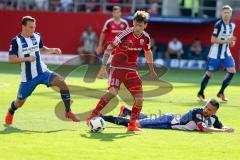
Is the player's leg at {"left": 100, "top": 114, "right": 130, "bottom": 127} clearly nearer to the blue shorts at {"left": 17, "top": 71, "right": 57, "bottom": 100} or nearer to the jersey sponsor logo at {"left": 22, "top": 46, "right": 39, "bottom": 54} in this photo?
the blue shorts at {"left": 17, "top": 71, "right": 57, "bottom": 100}

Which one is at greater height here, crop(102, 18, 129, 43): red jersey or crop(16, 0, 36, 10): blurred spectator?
crop(102, 18, 129, 43): red jersey

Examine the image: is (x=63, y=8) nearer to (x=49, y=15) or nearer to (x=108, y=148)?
(x=49, y=15)

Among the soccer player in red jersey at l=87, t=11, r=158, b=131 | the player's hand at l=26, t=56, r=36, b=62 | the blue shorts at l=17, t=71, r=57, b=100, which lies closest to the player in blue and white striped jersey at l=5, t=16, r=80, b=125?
the blue shorts at l=17, t=71, r=57, b=100

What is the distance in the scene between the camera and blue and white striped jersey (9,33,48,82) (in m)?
13.6

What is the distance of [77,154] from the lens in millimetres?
10422

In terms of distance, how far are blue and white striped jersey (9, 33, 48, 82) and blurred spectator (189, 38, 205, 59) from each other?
19382 millimetres

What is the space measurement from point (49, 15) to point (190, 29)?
6906mm

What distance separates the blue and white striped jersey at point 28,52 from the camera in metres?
13.6

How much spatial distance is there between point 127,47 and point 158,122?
1.47m

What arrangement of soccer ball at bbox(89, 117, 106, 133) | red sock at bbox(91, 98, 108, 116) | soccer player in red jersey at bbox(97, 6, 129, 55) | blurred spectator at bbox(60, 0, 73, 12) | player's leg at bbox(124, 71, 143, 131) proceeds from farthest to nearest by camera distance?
blurred spectator at bbox(60, 0, 73, 12), soccer player in red jersey at bbox(97, 6, 129, 55), red sock at bbox(91, 98, 108, 116), player's leg at bbox(124, 71, 143, 131), soccer ball at bbox(89, 117, 106, 133)

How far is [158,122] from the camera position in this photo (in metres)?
13.4

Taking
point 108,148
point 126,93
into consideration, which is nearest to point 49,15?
point 126,93

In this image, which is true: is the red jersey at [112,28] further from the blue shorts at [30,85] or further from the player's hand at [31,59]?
the player's hand at [31,59]

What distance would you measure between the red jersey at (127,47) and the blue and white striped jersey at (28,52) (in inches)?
57.6
